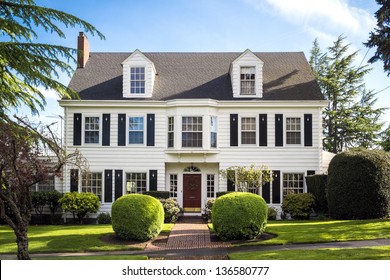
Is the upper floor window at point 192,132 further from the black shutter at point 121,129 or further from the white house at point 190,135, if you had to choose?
the black shutter at point 121,129

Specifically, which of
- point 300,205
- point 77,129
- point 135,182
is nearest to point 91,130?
point 77,129

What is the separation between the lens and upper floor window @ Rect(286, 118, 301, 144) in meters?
23.1

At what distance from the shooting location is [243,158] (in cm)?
2297

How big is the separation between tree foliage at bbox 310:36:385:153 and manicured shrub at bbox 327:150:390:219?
14.2 meters

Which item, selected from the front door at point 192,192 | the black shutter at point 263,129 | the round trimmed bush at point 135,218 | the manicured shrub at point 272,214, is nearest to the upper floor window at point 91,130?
the front door at point 192,192

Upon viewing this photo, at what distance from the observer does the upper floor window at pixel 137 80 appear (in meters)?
23.6

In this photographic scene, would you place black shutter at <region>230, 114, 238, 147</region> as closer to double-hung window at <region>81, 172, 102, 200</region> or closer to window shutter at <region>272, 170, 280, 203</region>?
window shutter at <region>272, 170, 280, 203</region>

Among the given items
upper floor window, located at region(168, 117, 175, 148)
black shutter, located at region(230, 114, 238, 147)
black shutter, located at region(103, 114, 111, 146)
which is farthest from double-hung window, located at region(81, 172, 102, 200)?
black shutter, located at region(230, 114, 238, 147)

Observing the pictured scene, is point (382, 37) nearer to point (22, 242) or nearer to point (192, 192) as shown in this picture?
point (192, 192)

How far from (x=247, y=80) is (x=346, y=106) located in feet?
42.1

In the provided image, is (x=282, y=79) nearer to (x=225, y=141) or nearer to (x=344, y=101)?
(x=225, y=141)

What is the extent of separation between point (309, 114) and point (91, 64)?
1324cm

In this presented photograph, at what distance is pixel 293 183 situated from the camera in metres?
23.0

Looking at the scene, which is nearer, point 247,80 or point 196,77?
point 247,80
